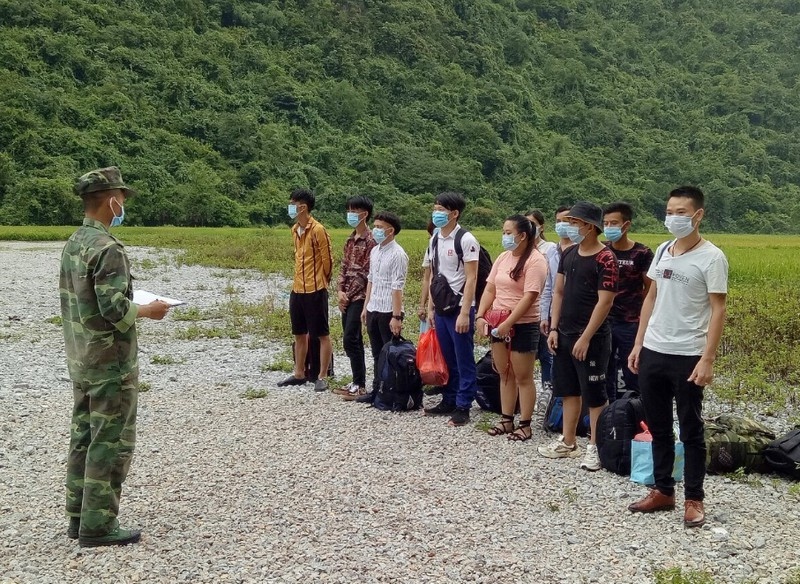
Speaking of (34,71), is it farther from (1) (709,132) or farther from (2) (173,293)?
(1) (709,132)

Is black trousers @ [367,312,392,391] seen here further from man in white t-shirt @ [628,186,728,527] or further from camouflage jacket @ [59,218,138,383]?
camouflage jacket @ [59,218,138,383]

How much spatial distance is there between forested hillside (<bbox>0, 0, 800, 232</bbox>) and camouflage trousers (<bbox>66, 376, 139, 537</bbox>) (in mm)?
40763

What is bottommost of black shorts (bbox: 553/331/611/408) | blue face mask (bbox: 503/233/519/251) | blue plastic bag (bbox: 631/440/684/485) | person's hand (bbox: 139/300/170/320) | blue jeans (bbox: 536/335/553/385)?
blue plastic bag (bbox: 631/440/684/485)

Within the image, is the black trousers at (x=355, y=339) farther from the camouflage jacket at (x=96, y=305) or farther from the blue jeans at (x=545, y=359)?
the camouflage jacket at (x=96, y=305)

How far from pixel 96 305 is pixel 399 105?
75180mm

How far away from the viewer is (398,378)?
702 centimetres

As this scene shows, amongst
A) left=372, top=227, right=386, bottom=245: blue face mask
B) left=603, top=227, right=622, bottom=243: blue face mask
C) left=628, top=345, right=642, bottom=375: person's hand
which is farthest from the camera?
left=372, top=227, right=386, bottom=245: blue face mask

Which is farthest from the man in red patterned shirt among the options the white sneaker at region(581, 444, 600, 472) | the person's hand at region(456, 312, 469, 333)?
the white sneaker at region(581, 444, 600, 472)

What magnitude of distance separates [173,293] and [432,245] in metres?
11.1

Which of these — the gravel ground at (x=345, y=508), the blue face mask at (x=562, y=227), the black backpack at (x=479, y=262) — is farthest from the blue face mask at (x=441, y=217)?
the gravel ground at (x=345, y=508)

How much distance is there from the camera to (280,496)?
16.1 feet

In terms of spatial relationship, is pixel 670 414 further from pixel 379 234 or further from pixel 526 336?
pixel 379 234

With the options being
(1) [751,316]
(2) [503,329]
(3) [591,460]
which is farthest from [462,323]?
(1) [751,316]

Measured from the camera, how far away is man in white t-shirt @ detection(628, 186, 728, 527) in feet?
13.9
